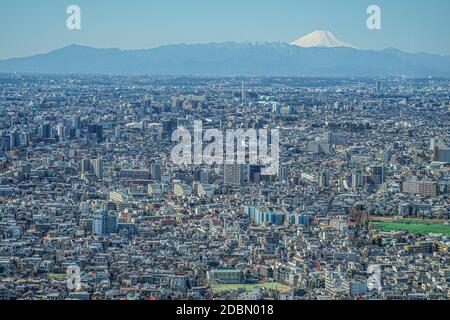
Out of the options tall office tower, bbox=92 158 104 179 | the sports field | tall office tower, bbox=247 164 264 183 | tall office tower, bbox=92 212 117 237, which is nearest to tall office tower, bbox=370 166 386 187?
tall office tower, bbox=247 164 264 183

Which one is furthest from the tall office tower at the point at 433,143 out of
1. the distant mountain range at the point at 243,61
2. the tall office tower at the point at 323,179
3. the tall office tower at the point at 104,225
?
the tall office tower at the point at 104,225

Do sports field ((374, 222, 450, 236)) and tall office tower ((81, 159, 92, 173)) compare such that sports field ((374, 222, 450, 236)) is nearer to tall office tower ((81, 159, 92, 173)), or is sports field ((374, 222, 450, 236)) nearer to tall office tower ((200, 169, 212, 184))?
tall office tower ((200, 169, 212, 184))

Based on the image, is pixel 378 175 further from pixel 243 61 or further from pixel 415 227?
pixel 243 61

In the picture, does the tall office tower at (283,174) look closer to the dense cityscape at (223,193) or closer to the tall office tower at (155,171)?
the dense cityscape at (223,193)

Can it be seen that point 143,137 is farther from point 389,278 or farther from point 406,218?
point 389,278

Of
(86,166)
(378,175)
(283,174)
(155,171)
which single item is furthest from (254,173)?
(86,166)
